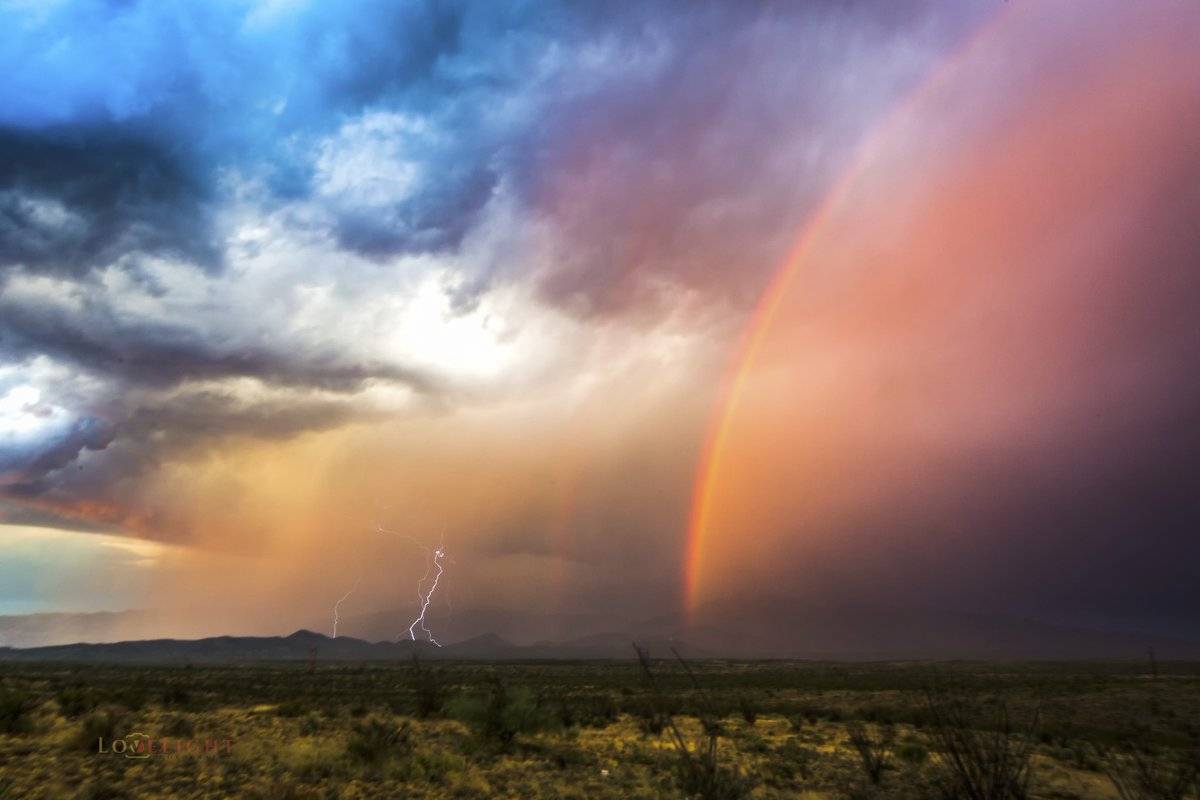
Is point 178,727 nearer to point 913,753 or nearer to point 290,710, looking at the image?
point 290,710

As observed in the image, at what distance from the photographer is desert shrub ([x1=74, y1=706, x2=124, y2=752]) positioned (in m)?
16.2

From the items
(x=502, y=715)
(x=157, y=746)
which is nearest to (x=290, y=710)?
(x=157, y=746)

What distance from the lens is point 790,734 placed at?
942 inches

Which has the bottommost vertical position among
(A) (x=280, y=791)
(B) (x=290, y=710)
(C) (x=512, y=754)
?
(C) (x=512, y=754)

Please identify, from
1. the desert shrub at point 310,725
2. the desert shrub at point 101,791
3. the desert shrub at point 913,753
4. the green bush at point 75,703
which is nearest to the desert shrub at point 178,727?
the green bush at point 75,703

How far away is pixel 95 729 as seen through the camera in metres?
16.8

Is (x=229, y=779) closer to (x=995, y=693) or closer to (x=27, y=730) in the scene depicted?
(x=27, y=730)

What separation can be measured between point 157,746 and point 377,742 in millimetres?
5531

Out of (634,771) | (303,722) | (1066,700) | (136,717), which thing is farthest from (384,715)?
(1066,700)

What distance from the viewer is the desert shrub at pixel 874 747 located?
16.5 m

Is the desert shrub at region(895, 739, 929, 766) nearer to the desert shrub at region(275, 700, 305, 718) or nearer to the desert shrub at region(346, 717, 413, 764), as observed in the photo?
the desert shrub at region(346, 717, 413, 764)

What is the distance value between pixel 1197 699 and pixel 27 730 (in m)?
61.1

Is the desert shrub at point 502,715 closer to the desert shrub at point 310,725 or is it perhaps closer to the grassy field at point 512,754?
the grassy field at point 512,754

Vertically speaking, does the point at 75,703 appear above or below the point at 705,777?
above
